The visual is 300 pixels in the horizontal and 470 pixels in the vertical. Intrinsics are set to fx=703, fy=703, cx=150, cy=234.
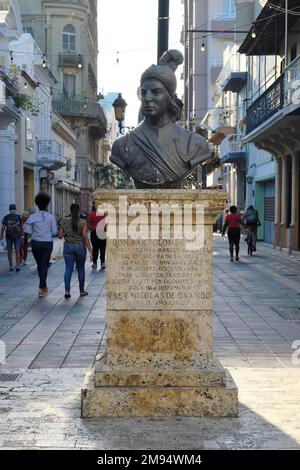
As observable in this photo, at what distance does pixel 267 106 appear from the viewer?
2216cm

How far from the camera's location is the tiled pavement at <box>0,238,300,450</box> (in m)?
4.87

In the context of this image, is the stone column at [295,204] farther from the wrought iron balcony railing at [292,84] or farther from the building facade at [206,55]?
the building facade at [206,55]

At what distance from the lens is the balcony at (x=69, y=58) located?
52.7m

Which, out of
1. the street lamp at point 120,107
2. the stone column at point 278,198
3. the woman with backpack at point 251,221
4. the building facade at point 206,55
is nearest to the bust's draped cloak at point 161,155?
the street lamp at point 120,107

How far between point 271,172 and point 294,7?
9.88 m

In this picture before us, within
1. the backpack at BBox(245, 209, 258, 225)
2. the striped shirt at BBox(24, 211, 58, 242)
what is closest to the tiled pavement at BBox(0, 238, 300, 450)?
the striped shirt at BBox(24, 211, 58, 242)

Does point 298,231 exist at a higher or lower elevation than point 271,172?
lower

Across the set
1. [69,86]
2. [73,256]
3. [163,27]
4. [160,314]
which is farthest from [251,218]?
[69,86]

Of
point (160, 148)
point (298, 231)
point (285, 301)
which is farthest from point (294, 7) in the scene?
point (160, 148)

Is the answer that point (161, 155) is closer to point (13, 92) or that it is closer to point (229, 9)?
point (13, 92)

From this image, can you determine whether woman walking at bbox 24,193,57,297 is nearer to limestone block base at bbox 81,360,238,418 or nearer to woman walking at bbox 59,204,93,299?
woman walking at bbox 59,204,93,299

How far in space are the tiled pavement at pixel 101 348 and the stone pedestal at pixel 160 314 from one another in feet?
0.54
